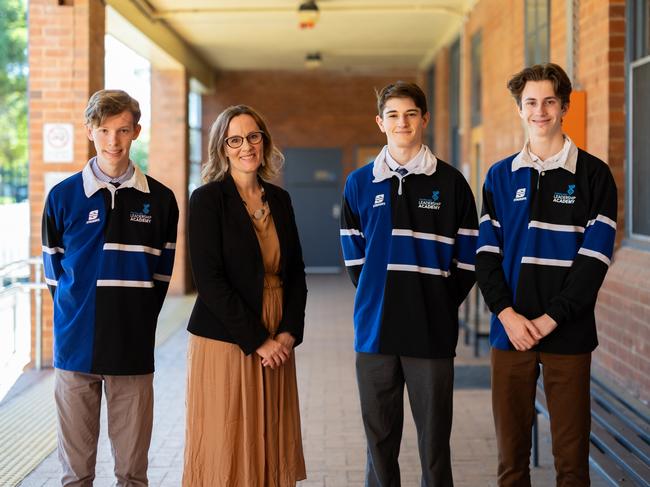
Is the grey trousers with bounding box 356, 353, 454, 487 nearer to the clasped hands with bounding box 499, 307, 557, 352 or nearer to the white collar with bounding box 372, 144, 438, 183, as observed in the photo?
the clasped hands with bounding box 499, 307, 557, 352

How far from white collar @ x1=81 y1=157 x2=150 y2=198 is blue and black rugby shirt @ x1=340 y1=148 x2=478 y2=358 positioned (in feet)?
2.69

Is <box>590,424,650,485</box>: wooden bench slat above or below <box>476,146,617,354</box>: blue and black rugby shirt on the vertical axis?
below

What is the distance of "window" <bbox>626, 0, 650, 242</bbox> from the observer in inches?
193

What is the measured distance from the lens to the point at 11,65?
21.7 m

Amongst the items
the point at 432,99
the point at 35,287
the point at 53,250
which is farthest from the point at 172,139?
the point at 53,250

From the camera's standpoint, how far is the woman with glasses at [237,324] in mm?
2938

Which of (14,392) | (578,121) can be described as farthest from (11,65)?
(578,121)

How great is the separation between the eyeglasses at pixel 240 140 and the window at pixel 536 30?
4.43 meters

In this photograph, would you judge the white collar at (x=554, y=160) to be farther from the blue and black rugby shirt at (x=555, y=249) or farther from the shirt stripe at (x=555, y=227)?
the shirt stripe at (x=555, y=227)

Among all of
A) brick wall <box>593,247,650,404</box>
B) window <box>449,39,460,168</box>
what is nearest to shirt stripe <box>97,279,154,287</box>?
brick wall <box>593,247,650,404</box>

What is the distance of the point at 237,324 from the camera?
290cm

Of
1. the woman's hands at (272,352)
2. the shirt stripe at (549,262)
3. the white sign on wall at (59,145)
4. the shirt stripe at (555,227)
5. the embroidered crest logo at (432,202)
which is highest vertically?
the white sign on wall at (59,145)

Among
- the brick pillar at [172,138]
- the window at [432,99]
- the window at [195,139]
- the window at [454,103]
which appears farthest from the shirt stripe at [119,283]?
the window at [432,99]

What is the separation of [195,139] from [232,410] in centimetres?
1203
